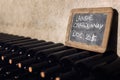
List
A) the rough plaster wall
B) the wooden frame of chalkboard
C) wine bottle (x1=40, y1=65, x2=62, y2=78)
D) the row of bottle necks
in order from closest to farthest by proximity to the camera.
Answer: the row of bottle necks
wine bottle (x1=40, y1=65, x2=62, y2=78)
the wooden frame of chalkboard
the rough plaster wall

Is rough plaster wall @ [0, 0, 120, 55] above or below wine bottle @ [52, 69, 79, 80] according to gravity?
above

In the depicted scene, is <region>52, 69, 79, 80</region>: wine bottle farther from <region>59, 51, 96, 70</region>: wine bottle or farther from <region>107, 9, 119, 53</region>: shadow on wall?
<region>107, 9, 119, 53</region>: shadow on wall

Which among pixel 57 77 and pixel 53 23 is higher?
pixel 53 23

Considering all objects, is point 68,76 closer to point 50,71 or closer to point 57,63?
point 50,71

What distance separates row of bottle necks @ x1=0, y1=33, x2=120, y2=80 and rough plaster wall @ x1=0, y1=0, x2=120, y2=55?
0.67m

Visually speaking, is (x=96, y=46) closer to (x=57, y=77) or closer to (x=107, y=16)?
(x=107, y=16)

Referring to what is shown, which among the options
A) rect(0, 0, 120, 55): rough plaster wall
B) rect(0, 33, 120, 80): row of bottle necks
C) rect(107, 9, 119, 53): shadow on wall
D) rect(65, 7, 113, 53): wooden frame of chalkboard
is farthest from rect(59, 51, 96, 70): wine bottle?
rect(0, 0, 120, 55): rough plaster wall

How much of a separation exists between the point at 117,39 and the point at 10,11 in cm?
301

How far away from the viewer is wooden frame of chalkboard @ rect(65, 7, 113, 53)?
2418mm

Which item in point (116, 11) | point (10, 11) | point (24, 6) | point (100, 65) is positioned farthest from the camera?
point (10, 11)

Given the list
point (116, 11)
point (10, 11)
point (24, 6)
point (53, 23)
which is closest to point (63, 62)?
point (116, 11)

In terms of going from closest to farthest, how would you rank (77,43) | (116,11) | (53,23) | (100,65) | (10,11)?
(100,65)
(116,11)
(77,43)
(53,23)
(10,11)

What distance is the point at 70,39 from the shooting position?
288 cm

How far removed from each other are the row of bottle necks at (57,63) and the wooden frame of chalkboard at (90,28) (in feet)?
0.33
